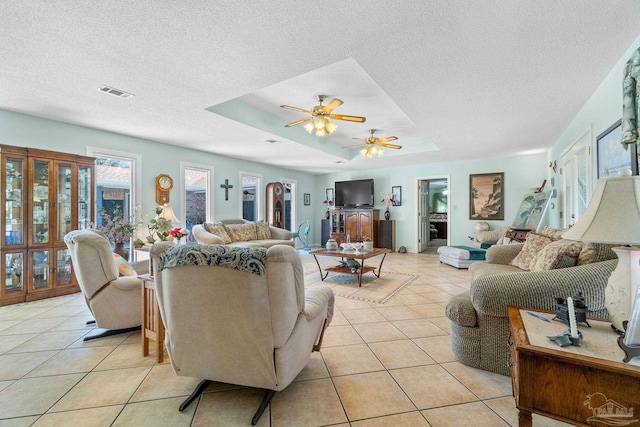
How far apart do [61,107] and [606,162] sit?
5.68 meters

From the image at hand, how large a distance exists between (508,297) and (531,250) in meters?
1.28

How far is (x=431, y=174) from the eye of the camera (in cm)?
717

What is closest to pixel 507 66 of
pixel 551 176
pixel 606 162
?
pixel 606 162

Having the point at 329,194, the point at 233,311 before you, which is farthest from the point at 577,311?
the point at 329,194

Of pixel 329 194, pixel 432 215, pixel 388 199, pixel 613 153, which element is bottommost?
pixel 432 215

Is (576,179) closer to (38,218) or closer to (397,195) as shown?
(397,195)

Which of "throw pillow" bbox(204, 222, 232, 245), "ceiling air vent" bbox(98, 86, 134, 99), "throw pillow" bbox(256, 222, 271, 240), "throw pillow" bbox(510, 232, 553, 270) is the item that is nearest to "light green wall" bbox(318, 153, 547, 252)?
"throw pillow" bbox(256, 222, 271, 240)

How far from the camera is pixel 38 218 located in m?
3.46

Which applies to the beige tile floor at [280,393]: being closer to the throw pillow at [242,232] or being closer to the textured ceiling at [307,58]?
the textured ceiling at [307,58]

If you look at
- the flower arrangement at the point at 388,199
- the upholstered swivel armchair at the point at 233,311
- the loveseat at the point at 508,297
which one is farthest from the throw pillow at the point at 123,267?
the flower arrangement at the point at 388,199

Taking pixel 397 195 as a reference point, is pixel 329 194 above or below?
above

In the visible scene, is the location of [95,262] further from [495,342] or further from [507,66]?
[507,66]

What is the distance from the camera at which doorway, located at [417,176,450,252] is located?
7.48 meters

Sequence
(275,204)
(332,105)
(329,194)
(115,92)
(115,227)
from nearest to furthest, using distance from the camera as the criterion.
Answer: (115,92) < (332,105) < (115,227) < (275,204) < (329,194)
